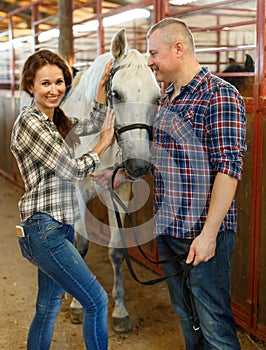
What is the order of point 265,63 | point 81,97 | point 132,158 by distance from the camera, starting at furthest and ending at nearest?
point 81,97
point 265,63
point 132,158

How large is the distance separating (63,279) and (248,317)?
1.20 m

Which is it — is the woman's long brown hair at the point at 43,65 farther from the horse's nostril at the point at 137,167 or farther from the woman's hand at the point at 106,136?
the horse's nostril at the point at 137,167

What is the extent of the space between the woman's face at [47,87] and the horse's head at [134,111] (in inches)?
16.5

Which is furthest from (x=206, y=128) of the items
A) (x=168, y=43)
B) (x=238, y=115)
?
(x=168, y=43)

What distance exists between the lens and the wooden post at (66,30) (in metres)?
4.32

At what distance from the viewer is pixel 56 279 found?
1.62 meters

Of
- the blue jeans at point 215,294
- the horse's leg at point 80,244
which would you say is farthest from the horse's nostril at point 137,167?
the horse's leg at point 80,244

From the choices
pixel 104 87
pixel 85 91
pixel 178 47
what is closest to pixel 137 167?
pixel 104 87

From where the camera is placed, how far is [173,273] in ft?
5.44

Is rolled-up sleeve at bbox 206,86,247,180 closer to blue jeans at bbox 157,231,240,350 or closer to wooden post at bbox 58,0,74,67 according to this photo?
blue jeans at bbox 157,231,240,350

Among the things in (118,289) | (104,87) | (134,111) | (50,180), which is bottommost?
(118,289)

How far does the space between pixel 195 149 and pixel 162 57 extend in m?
0.32

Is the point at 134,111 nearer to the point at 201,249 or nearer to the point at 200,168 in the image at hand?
the point at 200,168

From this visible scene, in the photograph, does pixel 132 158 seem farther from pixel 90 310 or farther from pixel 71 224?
pixel 90 310
